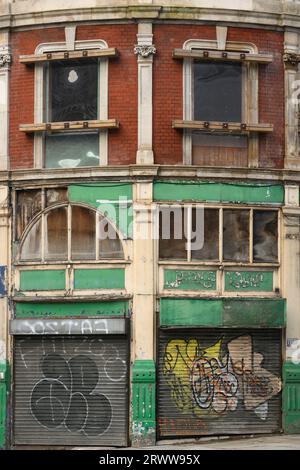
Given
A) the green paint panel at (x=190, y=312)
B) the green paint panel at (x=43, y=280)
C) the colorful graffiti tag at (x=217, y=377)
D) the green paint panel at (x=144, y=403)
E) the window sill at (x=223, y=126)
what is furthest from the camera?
the green paint panel at (x=43, y=280)

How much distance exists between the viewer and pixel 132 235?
1585 inches

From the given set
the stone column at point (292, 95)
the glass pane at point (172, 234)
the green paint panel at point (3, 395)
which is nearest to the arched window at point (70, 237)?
the glass pane at point (172, 234)

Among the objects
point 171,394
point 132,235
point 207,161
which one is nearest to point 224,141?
point 207,161

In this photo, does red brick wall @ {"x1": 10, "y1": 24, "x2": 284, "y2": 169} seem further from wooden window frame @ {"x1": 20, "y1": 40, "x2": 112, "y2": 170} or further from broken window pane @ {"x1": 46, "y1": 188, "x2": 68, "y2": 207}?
broken window pane @ {"x1": 46, "y1": 188, "x2": 68, "y2": 207}

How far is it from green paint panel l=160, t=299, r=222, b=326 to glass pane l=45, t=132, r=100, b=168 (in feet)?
12.3

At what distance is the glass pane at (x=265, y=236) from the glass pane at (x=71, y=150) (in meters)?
3.99

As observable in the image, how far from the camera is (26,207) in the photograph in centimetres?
4119

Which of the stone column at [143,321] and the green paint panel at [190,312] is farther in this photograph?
the green paint panel at [190,312]

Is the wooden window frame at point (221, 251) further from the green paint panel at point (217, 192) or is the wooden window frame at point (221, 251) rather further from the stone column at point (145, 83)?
the stone column at point (145, 83)

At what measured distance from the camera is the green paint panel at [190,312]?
40.0 meters

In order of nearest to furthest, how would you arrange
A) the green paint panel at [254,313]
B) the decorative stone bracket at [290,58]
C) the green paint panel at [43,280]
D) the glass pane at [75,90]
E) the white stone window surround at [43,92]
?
1. the green paint panel at [254,313]
2. the green paint panel at [43,280]
3. the white stone window surround at [43,92]
4. the glass pane at [75,90]
5. the decorative stone bracket at [290,58]

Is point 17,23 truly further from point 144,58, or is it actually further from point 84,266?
point 84,266

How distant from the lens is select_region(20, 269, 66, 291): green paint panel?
40656 millimetres

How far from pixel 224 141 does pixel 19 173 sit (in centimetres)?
483
